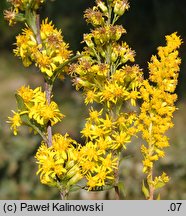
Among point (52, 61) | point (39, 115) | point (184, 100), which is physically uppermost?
point (184, 100)

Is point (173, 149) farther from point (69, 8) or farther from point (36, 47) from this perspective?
point (36, 47)

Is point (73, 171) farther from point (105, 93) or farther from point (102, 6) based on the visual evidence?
point (102, 6)

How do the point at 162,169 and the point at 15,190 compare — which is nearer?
the point at 15,190

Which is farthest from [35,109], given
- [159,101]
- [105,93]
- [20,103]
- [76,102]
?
[76,102]

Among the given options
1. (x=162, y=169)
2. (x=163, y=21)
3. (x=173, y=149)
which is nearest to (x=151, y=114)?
(x=162, y=169)

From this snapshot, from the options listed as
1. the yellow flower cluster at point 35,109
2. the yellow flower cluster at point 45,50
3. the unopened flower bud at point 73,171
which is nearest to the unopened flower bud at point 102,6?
the yellow flower cluster at point 45,50

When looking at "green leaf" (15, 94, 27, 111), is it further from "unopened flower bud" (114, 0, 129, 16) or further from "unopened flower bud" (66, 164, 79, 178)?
"unopened flower bud" (114, 0, 129, 16)

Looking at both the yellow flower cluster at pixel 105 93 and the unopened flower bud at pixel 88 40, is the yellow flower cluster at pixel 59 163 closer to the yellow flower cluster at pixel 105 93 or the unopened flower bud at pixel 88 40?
the yellow flower cluster at pixel 105 93
